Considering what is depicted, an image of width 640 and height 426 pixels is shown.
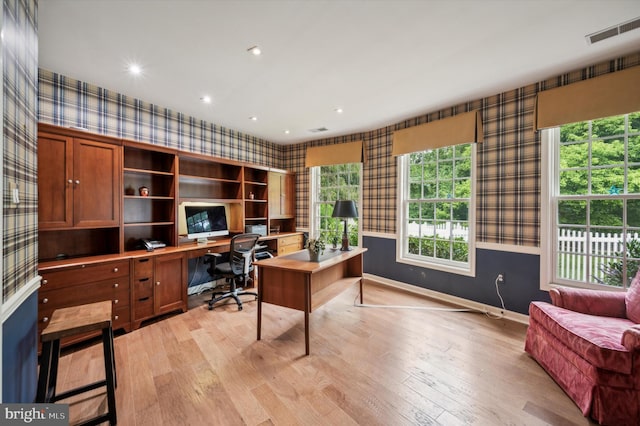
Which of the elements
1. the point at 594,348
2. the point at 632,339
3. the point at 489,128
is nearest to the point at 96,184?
the point at 594,348

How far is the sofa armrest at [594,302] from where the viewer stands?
6.51 ft

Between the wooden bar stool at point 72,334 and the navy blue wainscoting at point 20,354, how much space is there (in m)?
0.07

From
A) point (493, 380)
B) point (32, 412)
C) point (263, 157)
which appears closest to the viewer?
point (32, 412)

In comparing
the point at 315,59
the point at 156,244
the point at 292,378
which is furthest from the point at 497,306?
the point at 156,244

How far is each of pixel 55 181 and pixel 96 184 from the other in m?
0.29

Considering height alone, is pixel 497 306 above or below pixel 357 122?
below

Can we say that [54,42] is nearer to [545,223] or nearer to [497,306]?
[545,223]

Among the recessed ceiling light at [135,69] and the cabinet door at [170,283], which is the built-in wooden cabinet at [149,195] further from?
the recessed ceiling light at [135,69]

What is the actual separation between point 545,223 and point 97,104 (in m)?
5.13

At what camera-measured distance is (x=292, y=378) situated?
1908mm

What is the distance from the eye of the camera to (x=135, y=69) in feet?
8.05

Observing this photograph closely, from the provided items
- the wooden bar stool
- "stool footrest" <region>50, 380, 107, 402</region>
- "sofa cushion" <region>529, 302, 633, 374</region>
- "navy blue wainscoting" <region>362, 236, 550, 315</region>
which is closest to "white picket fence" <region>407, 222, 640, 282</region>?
"navy blue wainscoting" <region>362, 236, 550, 315</region>

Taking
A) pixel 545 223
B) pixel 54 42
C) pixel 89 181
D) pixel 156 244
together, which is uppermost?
pixel 54 42

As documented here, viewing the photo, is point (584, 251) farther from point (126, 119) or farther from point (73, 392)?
point (126, 119)
